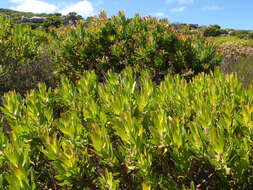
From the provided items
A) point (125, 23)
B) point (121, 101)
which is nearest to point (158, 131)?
point (121, 101)

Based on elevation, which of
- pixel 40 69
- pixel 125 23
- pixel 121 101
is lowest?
pixel 40 69

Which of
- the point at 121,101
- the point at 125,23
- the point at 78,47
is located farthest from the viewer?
the point at 125,23

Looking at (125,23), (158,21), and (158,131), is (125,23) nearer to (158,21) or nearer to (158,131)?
(158,21)

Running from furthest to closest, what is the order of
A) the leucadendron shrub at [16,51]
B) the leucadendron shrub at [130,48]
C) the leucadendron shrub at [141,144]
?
the leucadendron shrub at [16,51] → the leucadendron shrub at [130,48] → the leucadendron shrub at [141,144]

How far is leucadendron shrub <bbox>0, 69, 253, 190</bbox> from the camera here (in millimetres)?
1889

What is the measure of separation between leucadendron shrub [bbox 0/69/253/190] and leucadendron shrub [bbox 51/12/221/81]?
342 centimetres

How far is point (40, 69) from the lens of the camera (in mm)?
9820

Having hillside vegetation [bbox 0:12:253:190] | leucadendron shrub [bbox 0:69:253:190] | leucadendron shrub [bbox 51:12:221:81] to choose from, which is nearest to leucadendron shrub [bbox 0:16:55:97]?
leucadendron shrub [bbox 51:12:221:81]

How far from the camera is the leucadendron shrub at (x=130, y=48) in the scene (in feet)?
19.9

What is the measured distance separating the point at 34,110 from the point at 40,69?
7.69 meters

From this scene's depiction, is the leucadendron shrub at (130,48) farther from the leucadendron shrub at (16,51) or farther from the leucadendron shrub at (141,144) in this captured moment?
the leucadendron shrub at (141,144)

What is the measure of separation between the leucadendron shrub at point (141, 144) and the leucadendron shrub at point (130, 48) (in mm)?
3418

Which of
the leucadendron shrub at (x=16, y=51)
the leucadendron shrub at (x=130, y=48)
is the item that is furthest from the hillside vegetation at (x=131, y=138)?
the leucadendron shrub at (x=16, y=51)

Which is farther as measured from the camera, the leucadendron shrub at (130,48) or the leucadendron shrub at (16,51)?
the leucadendron shrub at (16,51)
